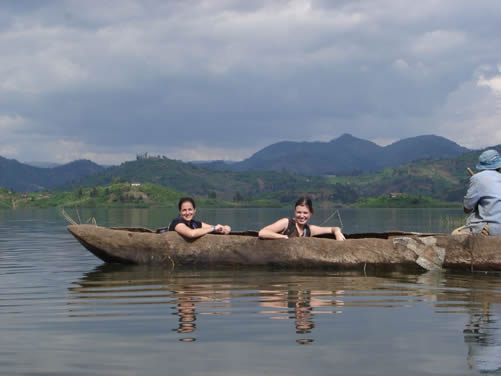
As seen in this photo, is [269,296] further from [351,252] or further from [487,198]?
[487,198]

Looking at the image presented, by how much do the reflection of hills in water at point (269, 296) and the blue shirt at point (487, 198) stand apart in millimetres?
1370

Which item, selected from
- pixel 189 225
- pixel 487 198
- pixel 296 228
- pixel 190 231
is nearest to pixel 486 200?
pixel 487 198

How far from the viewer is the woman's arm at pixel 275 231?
13.2 meters

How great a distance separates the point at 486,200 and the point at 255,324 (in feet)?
25.4

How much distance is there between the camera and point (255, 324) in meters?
7.46

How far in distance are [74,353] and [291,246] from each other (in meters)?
7.59

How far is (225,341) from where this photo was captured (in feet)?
21.6

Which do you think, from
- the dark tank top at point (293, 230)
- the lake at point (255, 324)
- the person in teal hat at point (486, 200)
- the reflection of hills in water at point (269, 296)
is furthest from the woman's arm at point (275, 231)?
the person in teal hat at point (486, 200)

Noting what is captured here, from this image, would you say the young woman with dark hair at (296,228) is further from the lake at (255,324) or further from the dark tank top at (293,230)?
the lake at (255,324)

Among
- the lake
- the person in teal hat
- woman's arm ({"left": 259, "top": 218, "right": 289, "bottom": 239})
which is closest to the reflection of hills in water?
the lake

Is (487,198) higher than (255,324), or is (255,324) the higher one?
(487,198)

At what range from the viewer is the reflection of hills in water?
7926 mm

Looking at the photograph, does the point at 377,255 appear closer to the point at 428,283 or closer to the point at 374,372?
the point at 428,283

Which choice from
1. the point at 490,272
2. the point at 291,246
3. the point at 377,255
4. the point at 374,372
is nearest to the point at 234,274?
the point at 291,246
